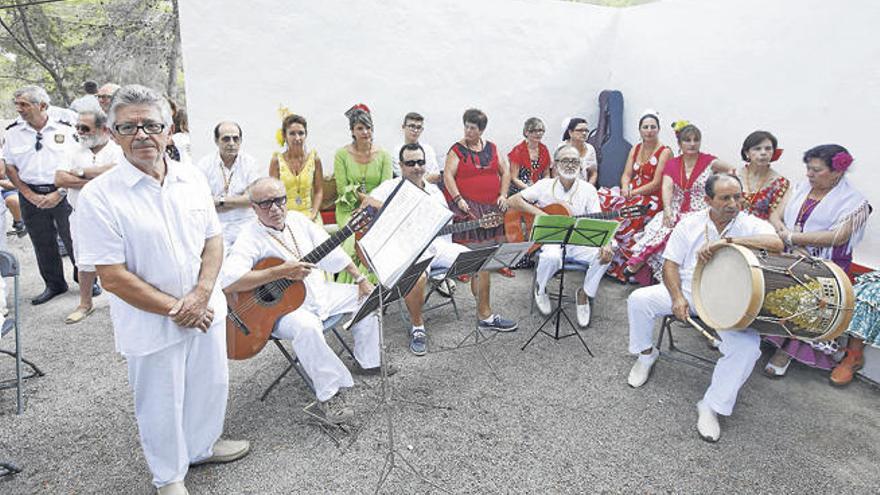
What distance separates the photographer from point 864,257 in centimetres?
427

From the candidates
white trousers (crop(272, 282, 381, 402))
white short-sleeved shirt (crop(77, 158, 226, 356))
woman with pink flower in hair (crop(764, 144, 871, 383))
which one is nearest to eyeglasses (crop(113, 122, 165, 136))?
white short-sleeved shirt (crop(77, 158, 226, 356))

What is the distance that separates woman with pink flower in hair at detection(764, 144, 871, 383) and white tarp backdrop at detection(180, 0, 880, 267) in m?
0.85

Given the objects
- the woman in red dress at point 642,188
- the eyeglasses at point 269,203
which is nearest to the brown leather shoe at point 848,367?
the woman in red dress at point 642,188

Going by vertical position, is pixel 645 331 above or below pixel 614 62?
below

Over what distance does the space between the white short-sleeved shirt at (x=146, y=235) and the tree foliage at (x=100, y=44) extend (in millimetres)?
13630

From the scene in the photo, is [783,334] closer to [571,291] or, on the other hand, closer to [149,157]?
[571,291]

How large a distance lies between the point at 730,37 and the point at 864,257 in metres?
2.90

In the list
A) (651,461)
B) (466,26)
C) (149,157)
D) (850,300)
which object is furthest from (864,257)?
(149,157)

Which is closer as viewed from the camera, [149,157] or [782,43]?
[149,157]

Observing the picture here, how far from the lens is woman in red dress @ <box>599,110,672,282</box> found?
5598 mm

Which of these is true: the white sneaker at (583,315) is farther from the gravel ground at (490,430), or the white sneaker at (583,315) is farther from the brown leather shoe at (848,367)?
the brown leather shoe at (848,367)

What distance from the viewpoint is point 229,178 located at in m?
4.20

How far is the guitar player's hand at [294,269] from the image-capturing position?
9.73 feet

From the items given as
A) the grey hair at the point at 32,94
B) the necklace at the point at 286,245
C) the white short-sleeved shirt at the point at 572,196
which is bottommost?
the necklace at the point at 286,245
